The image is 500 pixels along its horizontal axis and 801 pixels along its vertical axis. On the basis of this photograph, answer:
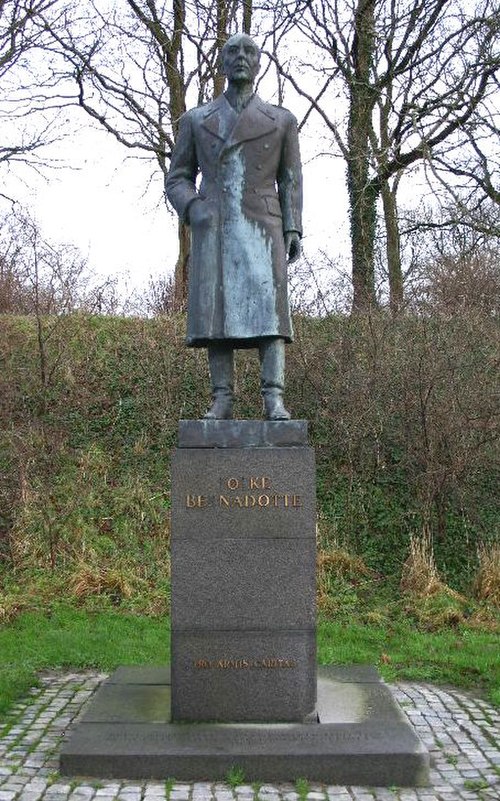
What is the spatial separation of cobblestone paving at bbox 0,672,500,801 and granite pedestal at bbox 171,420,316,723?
2.23 ft

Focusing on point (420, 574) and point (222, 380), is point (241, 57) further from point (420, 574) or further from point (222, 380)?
point (420, 574)

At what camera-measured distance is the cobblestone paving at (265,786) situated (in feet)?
14.0

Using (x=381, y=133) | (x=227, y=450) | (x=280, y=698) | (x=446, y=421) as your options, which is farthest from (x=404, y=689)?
(x=381, y=133)

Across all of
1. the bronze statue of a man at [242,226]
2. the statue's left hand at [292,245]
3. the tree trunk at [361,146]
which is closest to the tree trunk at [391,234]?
the tree trunk at [361,146]

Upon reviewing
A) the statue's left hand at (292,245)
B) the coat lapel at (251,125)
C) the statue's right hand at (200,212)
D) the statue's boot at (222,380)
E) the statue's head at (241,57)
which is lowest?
the statue's boot at (222,380)

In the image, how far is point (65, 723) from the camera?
553 cm

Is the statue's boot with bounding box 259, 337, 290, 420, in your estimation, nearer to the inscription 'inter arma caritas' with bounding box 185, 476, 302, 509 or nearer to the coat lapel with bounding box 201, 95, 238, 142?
the inscription 'inter arma caritas' with bounding box 185, 476, 302, 509

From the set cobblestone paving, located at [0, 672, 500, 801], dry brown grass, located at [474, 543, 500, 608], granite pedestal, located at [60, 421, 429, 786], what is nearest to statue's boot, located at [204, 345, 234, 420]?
granite pedestal, located at [60, 421, 429, 786]

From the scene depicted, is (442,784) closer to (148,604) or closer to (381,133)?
(148,604)

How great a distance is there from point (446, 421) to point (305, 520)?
521 centimetres

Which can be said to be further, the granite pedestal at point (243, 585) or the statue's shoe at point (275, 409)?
the statue's shoe at point (275, 409)

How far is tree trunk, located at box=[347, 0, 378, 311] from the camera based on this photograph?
1625 centimetres

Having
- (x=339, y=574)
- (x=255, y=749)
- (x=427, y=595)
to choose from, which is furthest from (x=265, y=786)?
(x=339, y=574)

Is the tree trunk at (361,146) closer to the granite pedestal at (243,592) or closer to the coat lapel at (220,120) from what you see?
the coat lapel at (220,120)
